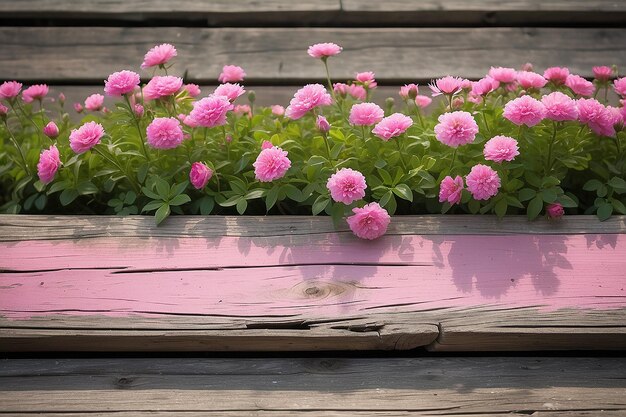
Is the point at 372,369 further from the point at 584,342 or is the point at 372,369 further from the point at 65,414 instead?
the point at 65,414

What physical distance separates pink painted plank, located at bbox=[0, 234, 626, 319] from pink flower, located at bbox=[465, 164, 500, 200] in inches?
5.0

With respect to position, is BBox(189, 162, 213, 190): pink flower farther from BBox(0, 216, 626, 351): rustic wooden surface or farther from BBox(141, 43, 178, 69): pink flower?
BBox(141, 43, 178, 69): pink flower

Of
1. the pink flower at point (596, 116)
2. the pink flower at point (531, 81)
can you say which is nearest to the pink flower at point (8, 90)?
the pink flower at point (531, 81)

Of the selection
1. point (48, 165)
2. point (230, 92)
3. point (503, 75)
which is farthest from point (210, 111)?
point (503, 75)

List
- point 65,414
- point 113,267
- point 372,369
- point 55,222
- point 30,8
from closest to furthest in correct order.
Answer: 1. point 65,414
2. point 372,369
3. point 113,267
4. point 55,222
5. point 30,8

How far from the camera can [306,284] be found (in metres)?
1.66

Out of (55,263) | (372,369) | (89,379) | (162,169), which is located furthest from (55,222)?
(372,369)

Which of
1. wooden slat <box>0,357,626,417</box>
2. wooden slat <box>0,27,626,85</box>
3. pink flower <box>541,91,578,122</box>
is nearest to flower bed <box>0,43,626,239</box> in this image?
pink flower <box>541,91,578,122</box>

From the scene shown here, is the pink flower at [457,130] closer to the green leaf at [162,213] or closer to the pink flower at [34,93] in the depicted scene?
the green leaf at [162,213]

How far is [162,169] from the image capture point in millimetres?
1920

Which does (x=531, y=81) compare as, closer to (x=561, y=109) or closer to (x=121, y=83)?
(x=561, y=109)

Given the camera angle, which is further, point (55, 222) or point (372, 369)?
point (55, 222)

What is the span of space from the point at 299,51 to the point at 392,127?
94 cm

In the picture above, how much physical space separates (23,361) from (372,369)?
2.80 ft
